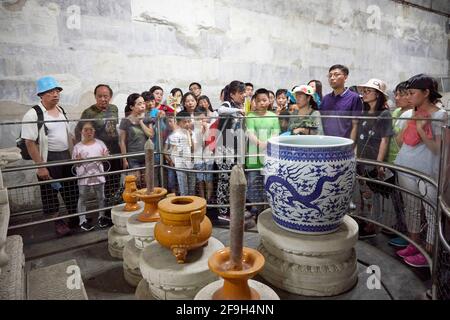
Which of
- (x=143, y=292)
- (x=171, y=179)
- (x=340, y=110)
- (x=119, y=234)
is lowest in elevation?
(x=143, y=292)

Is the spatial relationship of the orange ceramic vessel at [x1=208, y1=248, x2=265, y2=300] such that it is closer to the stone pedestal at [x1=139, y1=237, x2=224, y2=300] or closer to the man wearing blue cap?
the stone pedestal at [x1=139, y1=237, x2=224, y2=300]

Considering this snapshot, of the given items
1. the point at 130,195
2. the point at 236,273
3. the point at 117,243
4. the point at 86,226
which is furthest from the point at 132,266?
the point at 86,226

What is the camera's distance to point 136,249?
2.59 m

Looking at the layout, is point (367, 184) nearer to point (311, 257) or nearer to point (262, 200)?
point (262, 200)

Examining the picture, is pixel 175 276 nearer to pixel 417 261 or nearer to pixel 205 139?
pixel 205 139

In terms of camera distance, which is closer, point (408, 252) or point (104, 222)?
point (408, 252)

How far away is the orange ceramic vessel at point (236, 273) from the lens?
159 cm

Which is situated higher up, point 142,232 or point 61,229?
point 142,232

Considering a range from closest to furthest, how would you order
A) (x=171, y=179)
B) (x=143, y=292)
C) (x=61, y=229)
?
(x=143, y=292) < (x=61, y=229) < (x=171, y=179)

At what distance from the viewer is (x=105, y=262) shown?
9.58 ft

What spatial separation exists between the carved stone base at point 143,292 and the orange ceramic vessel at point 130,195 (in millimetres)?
873

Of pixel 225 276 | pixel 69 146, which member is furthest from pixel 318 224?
pixel 69 146

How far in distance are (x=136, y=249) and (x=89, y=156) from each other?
1.41 m

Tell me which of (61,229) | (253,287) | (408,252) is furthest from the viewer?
(61,229)
